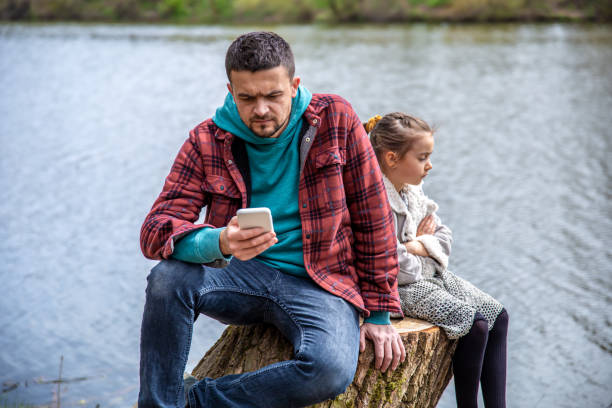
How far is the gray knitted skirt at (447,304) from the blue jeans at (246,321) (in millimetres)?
319

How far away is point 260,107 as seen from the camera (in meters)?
2.14

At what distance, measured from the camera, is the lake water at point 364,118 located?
436cm

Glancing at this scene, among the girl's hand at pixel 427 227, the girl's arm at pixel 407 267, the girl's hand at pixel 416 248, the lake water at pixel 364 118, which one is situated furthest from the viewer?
the lake water at pixel 364 118

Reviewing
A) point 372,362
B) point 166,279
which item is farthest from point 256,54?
point 372,362

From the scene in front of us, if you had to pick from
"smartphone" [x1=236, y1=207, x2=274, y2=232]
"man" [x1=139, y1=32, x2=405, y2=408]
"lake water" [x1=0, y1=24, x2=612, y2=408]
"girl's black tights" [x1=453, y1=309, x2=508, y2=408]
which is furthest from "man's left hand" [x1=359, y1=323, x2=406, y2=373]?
Result: "lake water" [x1=0, y1=24, x2=612, y2=408]

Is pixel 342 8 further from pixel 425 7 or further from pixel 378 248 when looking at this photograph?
pixel 378 248

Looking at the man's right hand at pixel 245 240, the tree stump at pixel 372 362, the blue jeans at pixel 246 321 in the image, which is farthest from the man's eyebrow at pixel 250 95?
the tree stump at pixel 372 362

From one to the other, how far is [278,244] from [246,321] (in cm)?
29

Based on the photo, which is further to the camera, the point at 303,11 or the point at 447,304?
the point at 303,11

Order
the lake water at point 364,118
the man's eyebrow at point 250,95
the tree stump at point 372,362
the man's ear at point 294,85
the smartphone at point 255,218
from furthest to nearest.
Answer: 1. the lake water at point 364,118
2. the tree stump at point 372,362
3. the man's ear at point 294,85
4. the man's eyebrow at point 250,95
5. the smartphone at point 255,218

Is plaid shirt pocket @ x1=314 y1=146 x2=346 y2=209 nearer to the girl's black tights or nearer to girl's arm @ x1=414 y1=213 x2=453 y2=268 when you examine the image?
girl's arm @ x1=414 y1=213 x2=453 y2=268

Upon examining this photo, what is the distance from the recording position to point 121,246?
20.2 ft

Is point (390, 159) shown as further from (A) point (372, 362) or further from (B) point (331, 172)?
(A) point (372, 362)

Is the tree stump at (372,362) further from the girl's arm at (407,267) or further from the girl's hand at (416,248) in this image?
the girl's hand at (416,248)
